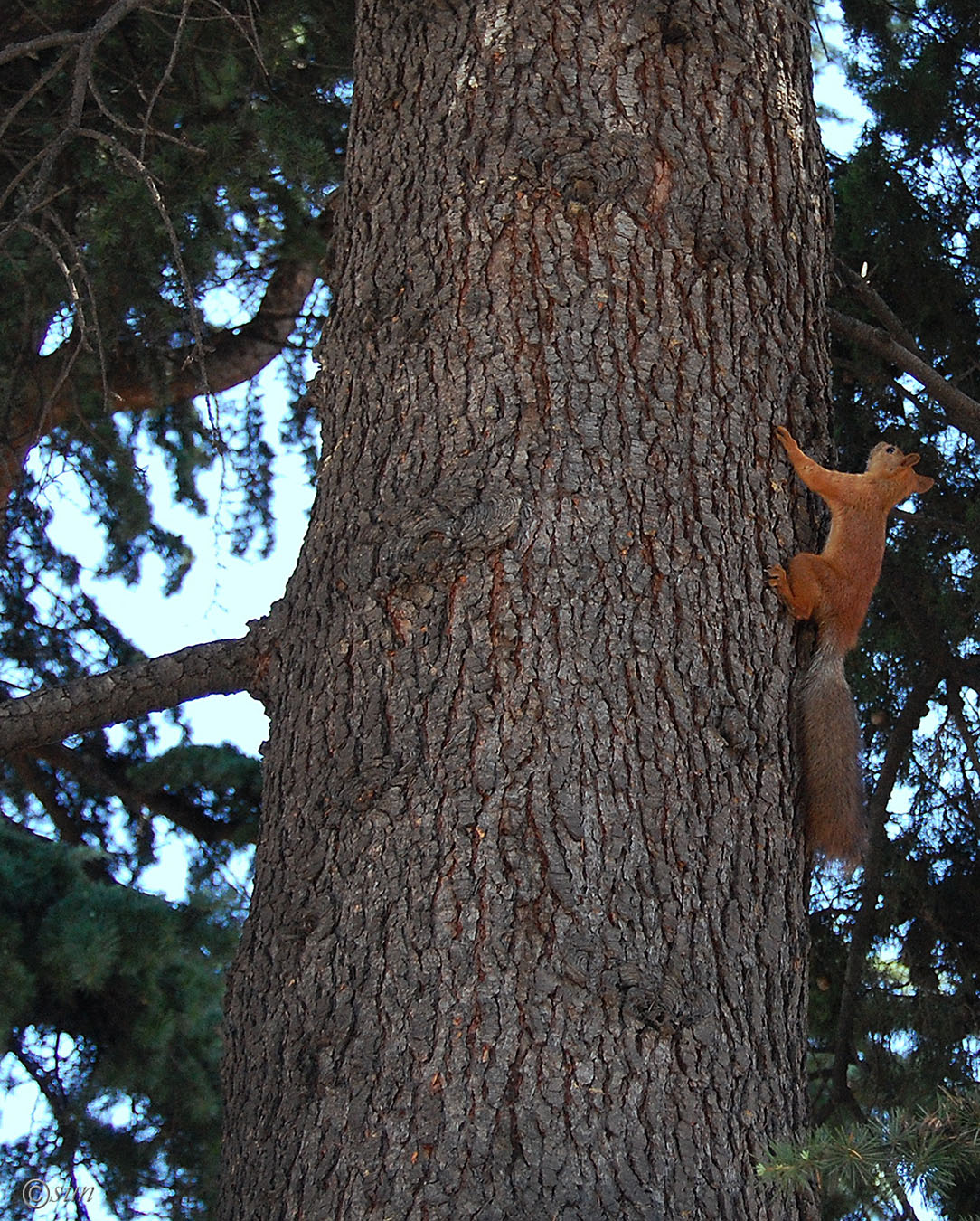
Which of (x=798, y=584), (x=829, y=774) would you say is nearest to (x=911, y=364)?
(x=798, y=584)

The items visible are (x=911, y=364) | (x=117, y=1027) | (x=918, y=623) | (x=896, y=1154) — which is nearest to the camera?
(x=896, y=1154)

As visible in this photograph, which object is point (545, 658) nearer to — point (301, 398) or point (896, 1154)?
point (896, 1154)

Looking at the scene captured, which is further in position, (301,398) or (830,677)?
(301,398)

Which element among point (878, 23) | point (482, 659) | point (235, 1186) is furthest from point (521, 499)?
point (878, 23)

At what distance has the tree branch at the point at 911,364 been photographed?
2941 millimetres

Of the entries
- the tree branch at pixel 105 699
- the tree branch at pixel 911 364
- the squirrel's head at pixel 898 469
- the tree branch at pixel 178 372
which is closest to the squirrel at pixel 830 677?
the tree branch at pixel 911 364

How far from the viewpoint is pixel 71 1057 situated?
11.0ft

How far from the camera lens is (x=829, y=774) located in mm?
2305

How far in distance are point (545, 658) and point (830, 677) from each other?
0.61m

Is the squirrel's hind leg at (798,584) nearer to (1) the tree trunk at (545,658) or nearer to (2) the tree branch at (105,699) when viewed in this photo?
(1) the tree trunk at (545,658)

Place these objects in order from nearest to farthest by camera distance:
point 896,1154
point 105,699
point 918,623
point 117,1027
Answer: point 896,1154 < point 105,699 < point 117,1027 < point 918,623

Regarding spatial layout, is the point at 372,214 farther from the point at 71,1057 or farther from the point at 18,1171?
the point at 18,1171

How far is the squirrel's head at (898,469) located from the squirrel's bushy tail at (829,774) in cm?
106

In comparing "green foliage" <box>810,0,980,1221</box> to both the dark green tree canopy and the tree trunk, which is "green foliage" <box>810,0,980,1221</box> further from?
the tree trunk
